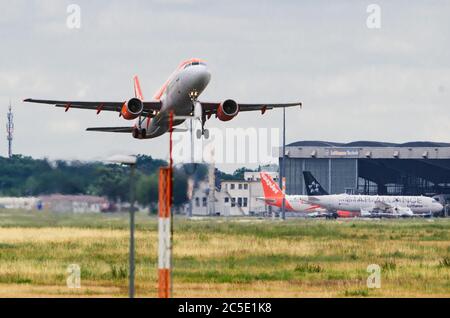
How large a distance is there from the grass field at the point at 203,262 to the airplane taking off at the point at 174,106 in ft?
21.5

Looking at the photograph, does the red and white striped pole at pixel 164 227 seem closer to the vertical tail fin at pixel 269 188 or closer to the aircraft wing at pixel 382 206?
the vertical tail fin at pixel 269 188

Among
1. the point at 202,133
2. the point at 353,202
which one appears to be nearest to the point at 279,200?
the point at 353,202

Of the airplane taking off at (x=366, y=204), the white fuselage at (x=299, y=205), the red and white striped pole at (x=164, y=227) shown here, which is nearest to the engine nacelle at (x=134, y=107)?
the red and white striped pole at (x=164, y=227)

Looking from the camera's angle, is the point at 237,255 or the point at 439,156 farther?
the point at 439,156

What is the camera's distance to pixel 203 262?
185ft

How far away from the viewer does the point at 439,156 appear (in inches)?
7707

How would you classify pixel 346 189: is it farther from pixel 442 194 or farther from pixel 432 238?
pixel 432 238

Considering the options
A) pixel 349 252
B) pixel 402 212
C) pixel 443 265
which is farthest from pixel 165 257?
pixel 402 212

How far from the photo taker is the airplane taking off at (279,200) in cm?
16388

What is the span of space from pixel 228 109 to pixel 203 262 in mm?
20051

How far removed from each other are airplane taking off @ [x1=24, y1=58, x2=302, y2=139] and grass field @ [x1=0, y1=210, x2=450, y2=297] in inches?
258

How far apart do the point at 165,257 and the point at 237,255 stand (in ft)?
93.5

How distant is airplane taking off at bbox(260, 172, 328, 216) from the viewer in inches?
6452
